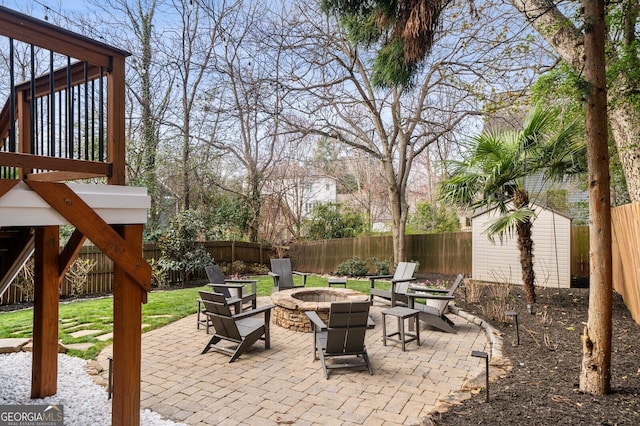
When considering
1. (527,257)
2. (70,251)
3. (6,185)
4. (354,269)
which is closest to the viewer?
(6,185)

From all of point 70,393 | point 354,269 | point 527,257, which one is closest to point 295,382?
point 70,393

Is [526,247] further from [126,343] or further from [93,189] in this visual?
[93,189]

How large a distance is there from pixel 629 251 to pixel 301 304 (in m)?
5.15

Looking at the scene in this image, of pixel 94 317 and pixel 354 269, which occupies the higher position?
pixel 354 269

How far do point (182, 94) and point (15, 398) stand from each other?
1331 cm

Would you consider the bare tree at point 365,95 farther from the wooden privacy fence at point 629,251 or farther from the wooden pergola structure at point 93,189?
the wooden pergola structure at point 93,189

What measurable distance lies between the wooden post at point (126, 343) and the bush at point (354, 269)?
10.2 metres

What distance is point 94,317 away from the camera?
6871mm

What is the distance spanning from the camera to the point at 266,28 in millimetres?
13070

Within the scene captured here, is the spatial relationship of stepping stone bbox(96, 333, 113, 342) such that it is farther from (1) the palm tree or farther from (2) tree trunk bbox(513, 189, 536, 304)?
(2) tree trunk bbox(513, 189, 536, 304)

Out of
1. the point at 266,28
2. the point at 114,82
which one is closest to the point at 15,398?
the point at 114,82

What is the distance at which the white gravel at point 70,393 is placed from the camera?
341cm

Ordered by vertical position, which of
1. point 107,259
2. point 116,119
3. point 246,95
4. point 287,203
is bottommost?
point 107,259

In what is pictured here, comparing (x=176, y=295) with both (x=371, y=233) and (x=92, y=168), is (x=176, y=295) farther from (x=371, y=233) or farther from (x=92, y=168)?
(x=371, y=233)
